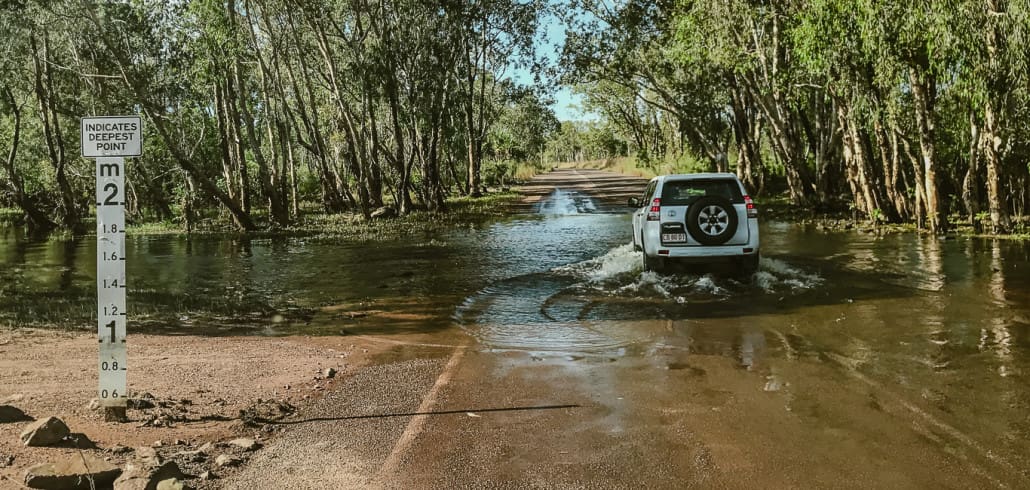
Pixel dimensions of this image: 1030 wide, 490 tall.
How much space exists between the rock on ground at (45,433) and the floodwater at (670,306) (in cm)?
438

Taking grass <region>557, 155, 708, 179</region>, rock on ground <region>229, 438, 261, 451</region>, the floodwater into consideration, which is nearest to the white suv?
the floodwater

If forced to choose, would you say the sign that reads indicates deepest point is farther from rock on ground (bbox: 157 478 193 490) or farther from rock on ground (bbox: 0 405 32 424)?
rock on ground (bbox: 157 478 193 490)

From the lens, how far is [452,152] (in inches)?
2062

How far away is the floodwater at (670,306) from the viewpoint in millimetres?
7121

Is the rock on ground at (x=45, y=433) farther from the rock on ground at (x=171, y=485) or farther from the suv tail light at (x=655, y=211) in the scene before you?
the suv tail light at (x=655, y=211)

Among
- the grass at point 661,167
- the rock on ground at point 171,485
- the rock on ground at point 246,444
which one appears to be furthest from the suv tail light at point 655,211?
the grass at point 661,167

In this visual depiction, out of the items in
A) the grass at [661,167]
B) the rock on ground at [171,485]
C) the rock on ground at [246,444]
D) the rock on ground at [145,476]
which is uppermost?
the grass at [661,167]

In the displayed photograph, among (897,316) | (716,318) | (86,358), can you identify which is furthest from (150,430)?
(897,316)

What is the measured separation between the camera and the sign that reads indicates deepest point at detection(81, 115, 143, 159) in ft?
18.6

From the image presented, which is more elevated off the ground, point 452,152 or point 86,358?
point 452,152

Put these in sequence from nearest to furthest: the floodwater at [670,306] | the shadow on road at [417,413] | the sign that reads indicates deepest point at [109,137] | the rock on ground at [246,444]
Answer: the rock on ground at [246,444] < the sign that reads indicates deepest point at [109,137] < the shadow on road at [417,413] < the floodwater at [670,306]

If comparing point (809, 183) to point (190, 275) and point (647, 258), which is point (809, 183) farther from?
point (190, 275)

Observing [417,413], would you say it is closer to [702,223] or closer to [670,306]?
[670,306]

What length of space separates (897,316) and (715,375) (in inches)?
153
